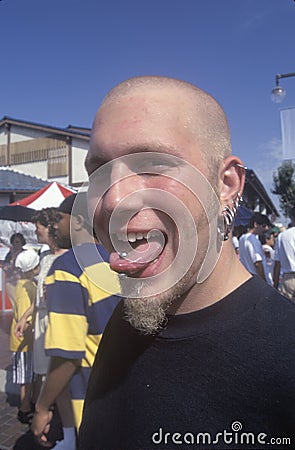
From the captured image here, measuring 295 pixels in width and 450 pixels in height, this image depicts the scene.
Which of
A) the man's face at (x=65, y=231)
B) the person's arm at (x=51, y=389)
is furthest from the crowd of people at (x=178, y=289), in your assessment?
the man's face at (x=65, y=231)

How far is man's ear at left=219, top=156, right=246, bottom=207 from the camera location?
90 centimetres

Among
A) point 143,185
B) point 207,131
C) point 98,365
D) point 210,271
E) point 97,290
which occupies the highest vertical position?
point 207,131

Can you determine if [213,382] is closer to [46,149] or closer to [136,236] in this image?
[136,236]

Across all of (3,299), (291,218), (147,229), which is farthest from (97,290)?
(3,299)

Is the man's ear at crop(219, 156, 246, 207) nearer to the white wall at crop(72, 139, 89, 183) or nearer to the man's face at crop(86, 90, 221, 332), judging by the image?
the man's face at crop(86, 90, 221, 332)

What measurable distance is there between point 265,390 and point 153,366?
275 millimetres

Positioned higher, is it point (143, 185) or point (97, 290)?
point (143, 185)

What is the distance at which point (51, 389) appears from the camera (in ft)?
6.32

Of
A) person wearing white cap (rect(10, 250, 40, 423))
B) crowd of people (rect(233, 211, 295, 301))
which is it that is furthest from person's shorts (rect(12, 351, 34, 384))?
crowd of people (rect(233, 211, 295, 301))

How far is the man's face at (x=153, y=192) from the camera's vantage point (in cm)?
79

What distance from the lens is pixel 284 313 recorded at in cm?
85

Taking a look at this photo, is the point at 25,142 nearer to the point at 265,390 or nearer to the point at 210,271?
the point at 210,271

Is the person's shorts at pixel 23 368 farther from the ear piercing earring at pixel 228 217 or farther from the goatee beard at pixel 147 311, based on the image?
the ear piercing earring at pixel 228 217

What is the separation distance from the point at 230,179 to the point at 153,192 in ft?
0.75
